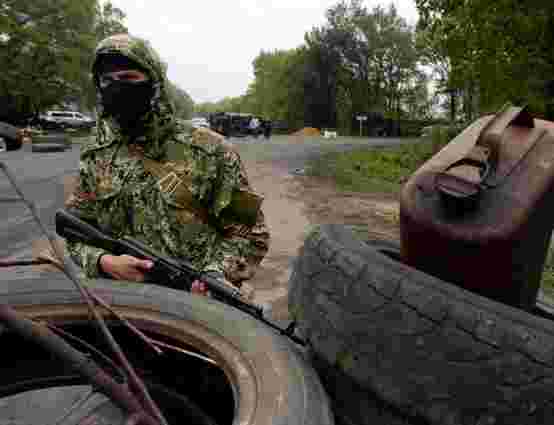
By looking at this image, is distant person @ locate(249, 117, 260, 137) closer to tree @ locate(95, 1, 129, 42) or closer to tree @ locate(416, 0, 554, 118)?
tree @ locate(95, 1, 129, 42)

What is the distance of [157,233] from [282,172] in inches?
506

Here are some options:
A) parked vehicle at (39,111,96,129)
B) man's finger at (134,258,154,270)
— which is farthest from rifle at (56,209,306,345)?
parked vehicle at (39,111,96,129)

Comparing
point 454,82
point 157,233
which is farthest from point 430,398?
point 454,82

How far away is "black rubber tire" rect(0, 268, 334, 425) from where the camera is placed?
3.41 ft

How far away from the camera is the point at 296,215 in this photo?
26.5 feet

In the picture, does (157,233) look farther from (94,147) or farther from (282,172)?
(282,172)

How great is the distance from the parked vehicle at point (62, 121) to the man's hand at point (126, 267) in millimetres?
43349

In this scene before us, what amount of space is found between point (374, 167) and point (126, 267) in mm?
17176

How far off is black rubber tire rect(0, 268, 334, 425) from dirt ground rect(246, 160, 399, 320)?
184 centimetres

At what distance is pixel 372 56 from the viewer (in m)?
64.3

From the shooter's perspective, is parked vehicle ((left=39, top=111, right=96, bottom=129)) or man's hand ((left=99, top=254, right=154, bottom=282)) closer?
man's hand ((left=99, top=254, right=154, bottom=282))

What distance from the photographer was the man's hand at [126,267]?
6.01 feet

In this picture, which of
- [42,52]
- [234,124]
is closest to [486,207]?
[42,52]

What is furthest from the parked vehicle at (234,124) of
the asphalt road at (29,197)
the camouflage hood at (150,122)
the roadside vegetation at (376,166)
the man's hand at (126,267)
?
the man's hand at (126,267)
